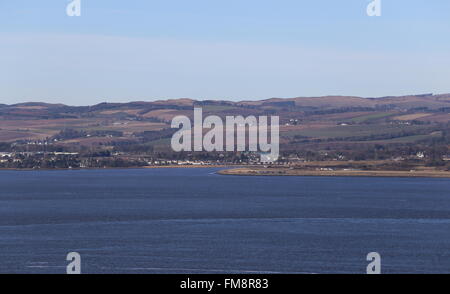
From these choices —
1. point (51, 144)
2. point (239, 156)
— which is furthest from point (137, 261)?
point (51, 144)

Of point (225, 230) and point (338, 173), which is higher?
point (225, 230)

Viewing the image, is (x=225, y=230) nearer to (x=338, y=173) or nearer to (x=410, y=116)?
(x=338, y=173)

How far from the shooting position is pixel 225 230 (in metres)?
28.4

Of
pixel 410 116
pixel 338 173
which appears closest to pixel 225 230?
pixel 338 173

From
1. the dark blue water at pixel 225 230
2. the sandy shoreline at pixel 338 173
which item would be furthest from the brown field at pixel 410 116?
the dark blue water at pixel 225 230

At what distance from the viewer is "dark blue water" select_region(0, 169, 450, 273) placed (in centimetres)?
2086

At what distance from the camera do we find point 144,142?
332ft

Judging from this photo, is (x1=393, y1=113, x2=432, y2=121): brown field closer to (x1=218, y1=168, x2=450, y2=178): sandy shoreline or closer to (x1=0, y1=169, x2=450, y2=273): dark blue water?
(x1=218, y1=168, x2=450, y2=178): sandy shoreline

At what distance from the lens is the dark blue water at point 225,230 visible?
68.4ft

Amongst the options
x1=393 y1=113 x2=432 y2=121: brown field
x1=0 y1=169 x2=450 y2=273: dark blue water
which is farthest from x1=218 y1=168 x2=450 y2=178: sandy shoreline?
x1=393 y1=113 x2=432 y2=121: brown field

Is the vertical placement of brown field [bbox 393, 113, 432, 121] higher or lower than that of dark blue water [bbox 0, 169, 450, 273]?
higher

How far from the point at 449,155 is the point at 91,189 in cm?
3762
